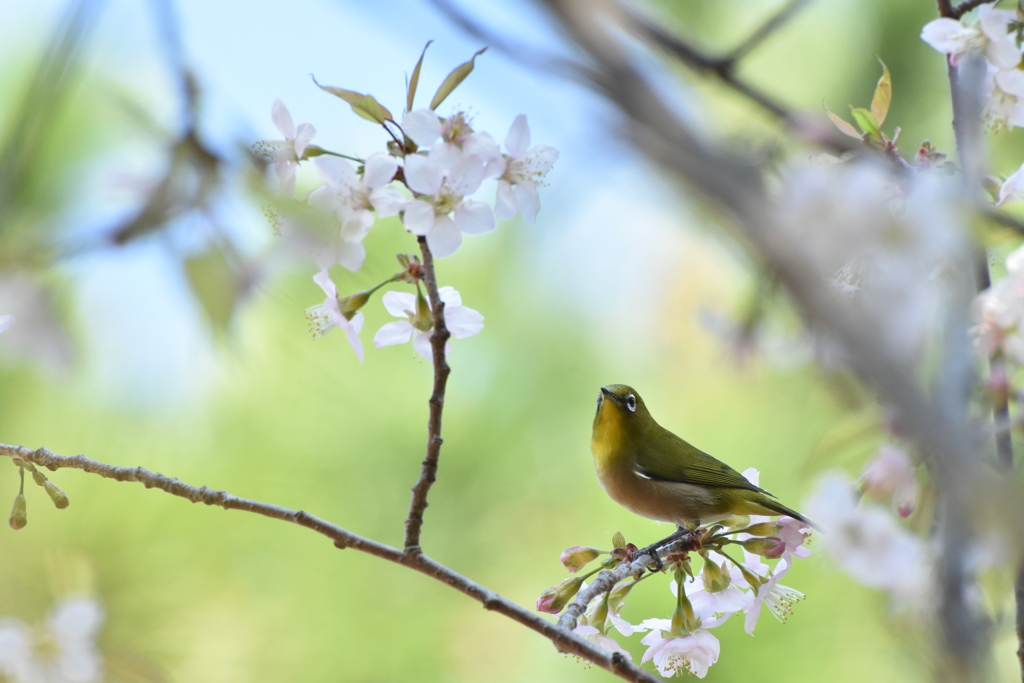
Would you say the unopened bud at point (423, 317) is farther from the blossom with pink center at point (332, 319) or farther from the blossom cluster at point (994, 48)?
the blossom cluster at point (994, 48)

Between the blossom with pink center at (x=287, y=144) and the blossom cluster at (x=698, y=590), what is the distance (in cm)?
31

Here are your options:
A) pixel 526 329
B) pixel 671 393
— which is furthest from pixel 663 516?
pixel 526 329

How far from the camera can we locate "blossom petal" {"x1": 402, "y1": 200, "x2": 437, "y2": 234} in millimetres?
437

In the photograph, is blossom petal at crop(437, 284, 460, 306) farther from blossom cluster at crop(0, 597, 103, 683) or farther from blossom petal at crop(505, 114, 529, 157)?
blossom cluster at crop(0, 597, 103, 683)

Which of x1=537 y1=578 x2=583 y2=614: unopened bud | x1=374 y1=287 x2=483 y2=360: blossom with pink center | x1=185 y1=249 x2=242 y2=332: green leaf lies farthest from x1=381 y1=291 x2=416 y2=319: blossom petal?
x1=185 y1=249 x2=242 y2=332: green leaf

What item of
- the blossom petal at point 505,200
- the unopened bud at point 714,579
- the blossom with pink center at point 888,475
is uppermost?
the blossom petal at point 505,200

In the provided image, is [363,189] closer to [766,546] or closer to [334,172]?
[334,172]

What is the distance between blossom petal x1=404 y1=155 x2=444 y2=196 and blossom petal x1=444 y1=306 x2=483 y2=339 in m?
0.10

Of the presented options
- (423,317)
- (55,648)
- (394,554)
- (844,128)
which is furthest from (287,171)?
(55,648)

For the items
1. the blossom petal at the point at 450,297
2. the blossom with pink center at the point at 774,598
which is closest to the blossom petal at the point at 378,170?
the blossom petal at the point at 450,297

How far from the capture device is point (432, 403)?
44cm

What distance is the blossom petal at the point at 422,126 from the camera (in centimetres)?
43

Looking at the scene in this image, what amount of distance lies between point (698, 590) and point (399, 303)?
0.29 m

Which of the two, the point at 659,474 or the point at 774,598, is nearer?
the point at 774,598
